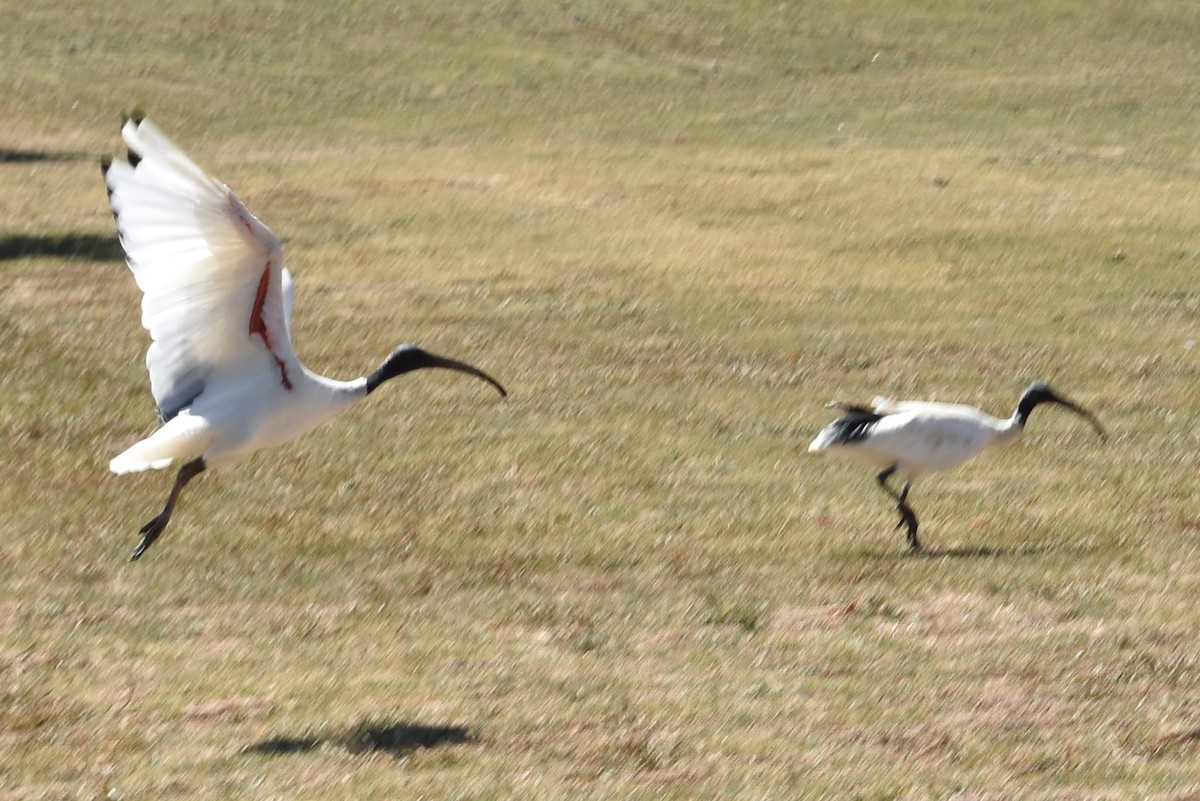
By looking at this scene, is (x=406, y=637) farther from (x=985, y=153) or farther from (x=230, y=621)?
(x=985, y=153)

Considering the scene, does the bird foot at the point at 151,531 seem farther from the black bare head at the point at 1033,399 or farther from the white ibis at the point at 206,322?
the black bare head at the point at 1033,399

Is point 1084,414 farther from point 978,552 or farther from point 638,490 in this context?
point 638,490

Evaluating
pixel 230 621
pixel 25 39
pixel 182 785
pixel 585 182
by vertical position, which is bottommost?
pixel 25 39

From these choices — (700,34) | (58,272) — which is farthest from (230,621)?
(700,34)

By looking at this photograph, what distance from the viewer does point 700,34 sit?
Answer: 38.9 meters

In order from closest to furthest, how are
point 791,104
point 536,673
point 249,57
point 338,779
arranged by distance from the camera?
point 338,779 < point 536,673 < point 791,104 < point 249,57

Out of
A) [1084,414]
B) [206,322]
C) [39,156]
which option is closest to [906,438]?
[1084,414]

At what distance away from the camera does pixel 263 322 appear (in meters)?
9.00

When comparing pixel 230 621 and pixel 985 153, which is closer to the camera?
pixel 230 621

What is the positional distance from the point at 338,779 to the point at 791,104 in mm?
26233

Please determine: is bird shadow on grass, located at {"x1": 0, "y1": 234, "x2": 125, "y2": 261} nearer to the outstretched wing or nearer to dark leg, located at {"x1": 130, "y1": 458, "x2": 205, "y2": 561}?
dark leg, located at {"x1": 130, "y1": 458, "x2": 205, "y2": 561}

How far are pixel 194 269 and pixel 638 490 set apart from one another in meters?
3.77

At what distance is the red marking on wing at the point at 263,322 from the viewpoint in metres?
8.66

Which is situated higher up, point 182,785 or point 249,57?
point 182,785
